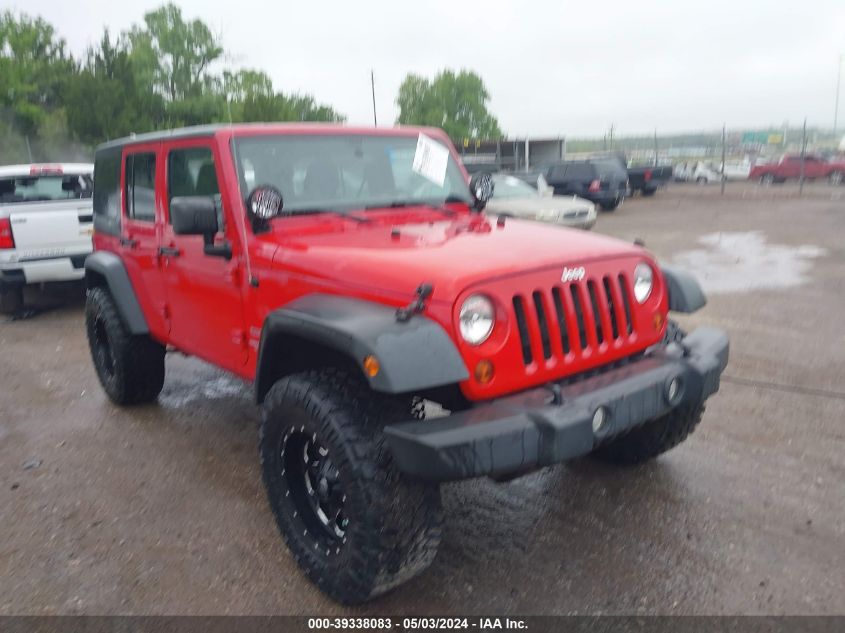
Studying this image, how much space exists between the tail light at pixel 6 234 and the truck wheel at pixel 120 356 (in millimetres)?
3272

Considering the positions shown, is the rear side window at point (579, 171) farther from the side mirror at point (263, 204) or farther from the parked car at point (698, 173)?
the side mirror at point (263, 204)

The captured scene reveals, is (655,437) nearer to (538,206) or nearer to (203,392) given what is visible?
(203,392)

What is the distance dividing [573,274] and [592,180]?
19.9 metres

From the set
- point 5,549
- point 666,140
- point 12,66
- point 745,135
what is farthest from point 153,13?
point 5,549

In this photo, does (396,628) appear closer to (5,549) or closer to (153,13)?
(5,549)

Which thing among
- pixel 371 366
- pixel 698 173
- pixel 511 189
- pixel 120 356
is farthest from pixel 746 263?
pixel 698 173

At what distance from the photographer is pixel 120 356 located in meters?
4.98

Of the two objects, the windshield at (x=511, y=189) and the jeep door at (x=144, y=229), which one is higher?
the jeep door at (x=144, y=229)

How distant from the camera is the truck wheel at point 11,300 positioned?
9062mm

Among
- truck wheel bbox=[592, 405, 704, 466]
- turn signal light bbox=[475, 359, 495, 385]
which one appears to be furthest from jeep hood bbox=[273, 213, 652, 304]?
truck wheel bbox=[592, 405, 704, 466]

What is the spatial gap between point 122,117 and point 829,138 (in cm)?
4030

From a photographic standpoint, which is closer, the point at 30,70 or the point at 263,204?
the point at 263,204

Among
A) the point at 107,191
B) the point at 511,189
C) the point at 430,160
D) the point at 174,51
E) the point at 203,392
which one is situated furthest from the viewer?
the point at 174,51

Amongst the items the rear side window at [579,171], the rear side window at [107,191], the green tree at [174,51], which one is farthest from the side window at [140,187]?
the green tree at [174,51]
